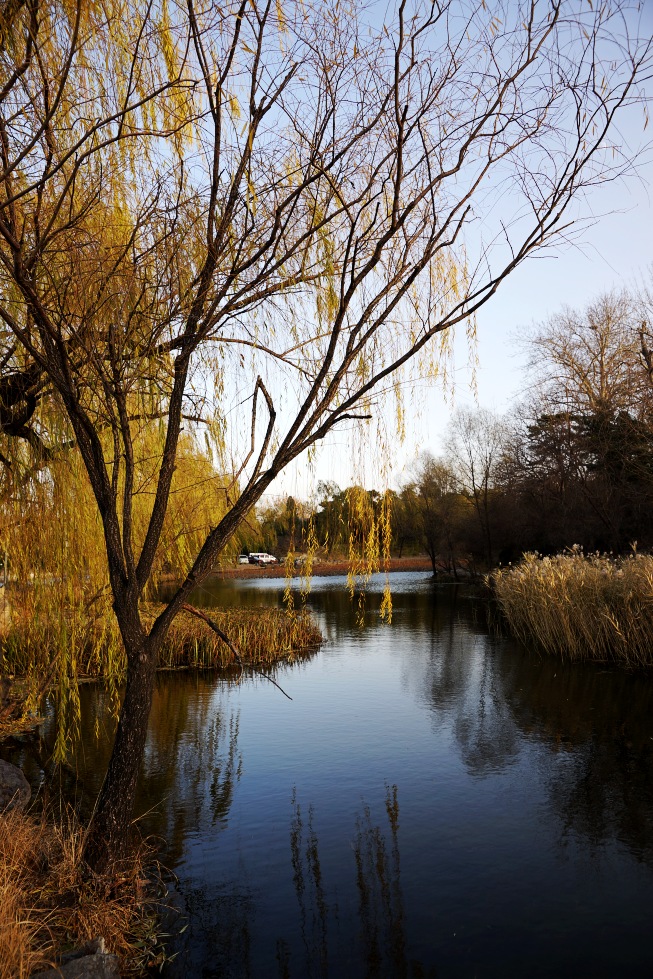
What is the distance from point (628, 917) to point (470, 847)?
121cm

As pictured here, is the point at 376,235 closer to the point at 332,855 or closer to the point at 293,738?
the point at 332,855

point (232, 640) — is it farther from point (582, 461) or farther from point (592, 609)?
point (582, 461)

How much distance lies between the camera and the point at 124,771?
362cm

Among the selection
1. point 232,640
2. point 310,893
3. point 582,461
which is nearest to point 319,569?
point 582,461

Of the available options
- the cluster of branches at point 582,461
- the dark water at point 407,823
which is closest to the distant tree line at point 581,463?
the cluster of branches at point 582,461

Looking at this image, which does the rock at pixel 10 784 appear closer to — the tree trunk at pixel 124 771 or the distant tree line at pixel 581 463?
the tree trunk at pixel 124 771

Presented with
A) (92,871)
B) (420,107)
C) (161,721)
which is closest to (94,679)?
(161,721)

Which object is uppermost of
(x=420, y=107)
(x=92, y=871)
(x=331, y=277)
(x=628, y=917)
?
(x=420, y=107)

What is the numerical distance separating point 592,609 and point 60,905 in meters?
9.94

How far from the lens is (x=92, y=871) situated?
11.9 feet

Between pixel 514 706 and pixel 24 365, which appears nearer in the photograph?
pixel 24 365

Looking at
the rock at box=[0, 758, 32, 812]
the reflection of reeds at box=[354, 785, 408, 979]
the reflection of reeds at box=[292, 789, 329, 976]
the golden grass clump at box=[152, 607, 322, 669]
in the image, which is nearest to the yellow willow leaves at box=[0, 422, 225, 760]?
the rock at box=[0, 758, 32, 812]

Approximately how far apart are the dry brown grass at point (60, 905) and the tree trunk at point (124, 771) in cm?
10

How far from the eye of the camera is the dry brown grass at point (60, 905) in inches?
123
